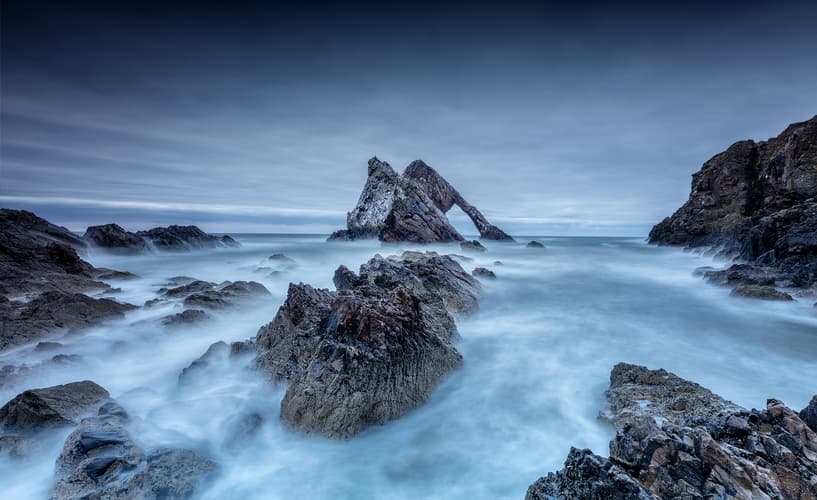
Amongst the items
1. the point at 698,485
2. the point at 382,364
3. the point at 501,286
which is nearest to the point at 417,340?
the point at 382,364

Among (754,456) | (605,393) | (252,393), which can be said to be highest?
(754,456)

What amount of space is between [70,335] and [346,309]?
6.27 meters

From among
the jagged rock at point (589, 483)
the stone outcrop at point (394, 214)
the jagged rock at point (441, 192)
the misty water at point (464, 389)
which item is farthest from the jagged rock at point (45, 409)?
the jagged rock at point (441, 192)

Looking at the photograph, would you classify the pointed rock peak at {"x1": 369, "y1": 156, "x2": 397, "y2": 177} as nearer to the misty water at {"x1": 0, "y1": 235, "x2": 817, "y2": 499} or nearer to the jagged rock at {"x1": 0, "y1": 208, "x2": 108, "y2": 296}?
the jagged rock at {"x1": 0, "y1": 208, "x2": 108, "y2": 296}

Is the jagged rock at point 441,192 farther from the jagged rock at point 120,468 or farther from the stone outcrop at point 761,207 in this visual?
the jagged rock at point 120,468

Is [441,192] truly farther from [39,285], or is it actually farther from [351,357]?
[351,357]

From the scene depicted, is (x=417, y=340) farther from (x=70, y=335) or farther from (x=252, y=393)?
(x=70, y=335)

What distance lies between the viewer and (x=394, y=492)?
4.02 meters

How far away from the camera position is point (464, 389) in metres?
6.00

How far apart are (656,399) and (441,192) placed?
49446mm

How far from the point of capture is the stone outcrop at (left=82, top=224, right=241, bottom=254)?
22656 mm

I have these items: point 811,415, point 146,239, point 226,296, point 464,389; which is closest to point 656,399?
point 811,415

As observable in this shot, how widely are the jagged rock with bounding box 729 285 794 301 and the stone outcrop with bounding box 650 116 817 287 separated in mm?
1373

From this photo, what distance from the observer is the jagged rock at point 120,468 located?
338 centimetres
